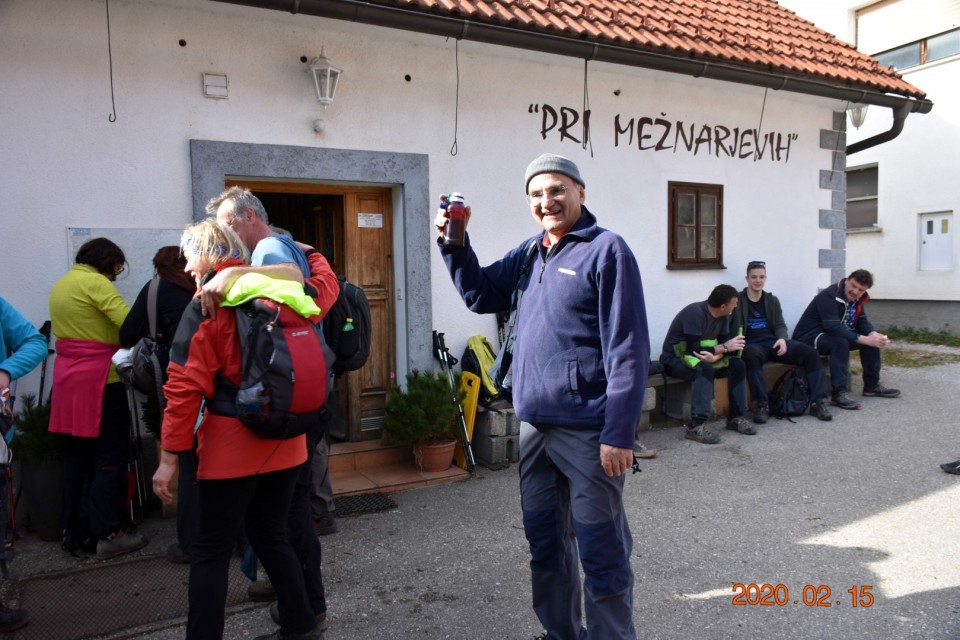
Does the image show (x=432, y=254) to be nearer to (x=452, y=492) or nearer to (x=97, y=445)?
(x=452, y=492)

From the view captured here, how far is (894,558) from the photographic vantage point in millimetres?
3982

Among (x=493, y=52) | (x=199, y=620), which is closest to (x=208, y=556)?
(x=199, y=620)

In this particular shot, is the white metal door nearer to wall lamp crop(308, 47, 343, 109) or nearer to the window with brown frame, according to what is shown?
the window with brown frame

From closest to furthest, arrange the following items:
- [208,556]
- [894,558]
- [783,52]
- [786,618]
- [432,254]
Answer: [208,556], [786,618], [894,558], [432,254], [783,52]

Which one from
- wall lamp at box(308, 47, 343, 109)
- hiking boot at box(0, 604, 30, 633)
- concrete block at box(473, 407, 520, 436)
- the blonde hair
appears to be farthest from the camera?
concrete block at box(473, 407, 520, 436)

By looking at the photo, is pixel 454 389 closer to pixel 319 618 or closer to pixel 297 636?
pixel 319 618

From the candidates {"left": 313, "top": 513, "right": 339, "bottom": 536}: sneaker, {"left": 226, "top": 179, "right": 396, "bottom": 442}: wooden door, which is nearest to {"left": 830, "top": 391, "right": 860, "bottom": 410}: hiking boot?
{"left": 226, "top": 179, "right": 396, "bottom": 442}: wooden door

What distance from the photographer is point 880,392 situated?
27.3 feet

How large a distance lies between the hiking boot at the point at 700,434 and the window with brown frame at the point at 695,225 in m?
1.64

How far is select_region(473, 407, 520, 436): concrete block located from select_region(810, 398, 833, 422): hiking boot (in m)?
3.41

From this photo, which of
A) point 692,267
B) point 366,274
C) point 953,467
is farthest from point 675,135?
point 953,467

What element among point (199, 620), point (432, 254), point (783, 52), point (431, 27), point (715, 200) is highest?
point (783, 52)

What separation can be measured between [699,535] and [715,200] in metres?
4.37

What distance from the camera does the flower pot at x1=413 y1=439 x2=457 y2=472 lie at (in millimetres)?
5621
